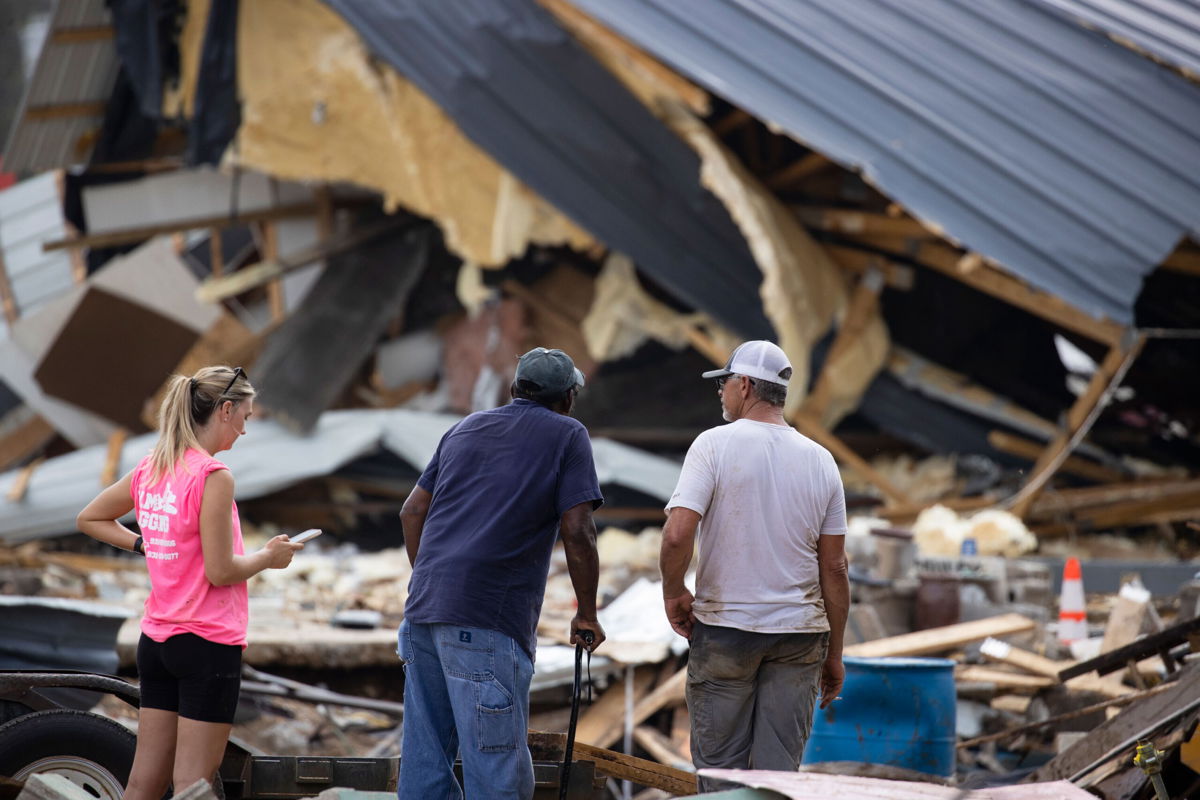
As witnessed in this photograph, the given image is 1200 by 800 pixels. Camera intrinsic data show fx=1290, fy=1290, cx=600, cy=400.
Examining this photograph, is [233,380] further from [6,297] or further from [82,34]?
[6,297]

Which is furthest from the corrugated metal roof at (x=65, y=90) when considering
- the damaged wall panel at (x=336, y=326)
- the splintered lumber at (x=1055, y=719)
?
the splintered lumber at (x=1055, y=719)

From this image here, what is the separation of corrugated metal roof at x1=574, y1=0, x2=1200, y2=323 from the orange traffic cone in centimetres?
212

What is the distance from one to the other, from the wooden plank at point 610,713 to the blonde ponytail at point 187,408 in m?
2.96

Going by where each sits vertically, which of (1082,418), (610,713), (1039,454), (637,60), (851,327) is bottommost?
(610,713)

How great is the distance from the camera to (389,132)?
10.7 m

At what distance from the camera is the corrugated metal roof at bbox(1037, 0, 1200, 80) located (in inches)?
312

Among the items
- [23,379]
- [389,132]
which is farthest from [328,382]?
[23,379]

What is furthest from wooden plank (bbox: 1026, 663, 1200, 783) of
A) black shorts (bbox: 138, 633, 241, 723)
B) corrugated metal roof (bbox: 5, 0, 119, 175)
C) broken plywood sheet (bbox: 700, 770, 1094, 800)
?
corrugated metal roof (bbox: 5, 0, 119, 175)

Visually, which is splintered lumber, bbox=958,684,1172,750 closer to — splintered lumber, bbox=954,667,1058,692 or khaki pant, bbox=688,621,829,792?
splintered lumber, bbox=954,667,1058,692

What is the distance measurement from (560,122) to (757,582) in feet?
21.6

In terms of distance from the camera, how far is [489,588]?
3289 mm

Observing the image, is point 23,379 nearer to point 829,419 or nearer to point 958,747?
point 829,419

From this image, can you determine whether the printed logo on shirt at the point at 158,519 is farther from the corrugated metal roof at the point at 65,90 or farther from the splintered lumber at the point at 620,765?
the corrugated metal roof at the point at 65,90

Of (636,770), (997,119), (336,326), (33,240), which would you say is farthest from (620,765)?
(33,240)
